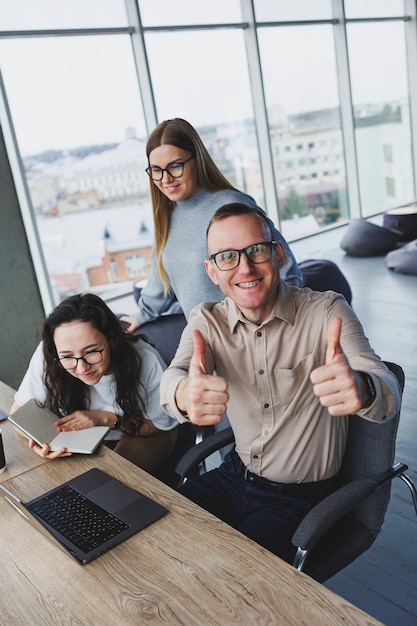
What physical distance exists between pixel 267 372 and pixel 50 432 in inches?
32.5

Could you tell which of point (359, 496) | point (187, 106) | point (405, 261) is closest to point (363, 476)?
point (359, 496)

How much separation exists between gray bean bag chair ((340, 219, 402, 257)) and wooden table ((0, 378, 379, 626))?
6.53m

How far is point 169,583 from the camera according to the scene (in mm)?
1391

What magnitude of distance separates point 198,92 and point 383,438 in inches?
236

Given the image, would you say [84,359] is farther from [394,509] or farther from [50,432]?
[394,509]

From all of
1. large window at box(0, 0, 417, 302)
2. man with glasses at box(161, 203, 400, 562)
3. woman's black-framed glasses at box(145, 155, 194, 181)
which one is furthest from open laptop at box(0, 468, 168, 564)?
large window at box(0, 0, 417, 302)

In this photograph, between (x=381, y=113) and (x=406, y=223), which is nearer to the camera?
(x=406, y=223)

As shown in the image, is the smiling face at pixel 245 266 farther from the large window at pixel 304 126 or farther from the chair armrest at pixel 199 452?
the large window at pixel 304 126

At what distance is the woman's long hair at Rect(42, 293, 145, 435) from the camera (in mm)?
2285

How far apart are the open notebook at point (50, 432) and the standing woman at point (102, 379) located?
1.8 inches

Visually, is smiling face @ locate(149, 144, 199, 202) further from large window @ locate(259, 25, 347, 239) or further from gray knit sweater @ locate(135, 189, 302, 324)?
large window @ locate(259, 25, 347, 239)

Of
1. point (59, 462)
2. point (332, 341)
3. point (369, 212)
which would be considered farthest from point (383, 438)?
point (369, 212)

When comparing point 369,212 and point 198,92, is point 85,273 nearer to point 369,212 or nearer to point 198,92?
point 198,92

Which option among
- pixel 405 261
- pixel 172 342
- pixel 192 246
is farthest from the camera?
pixel 405 261
